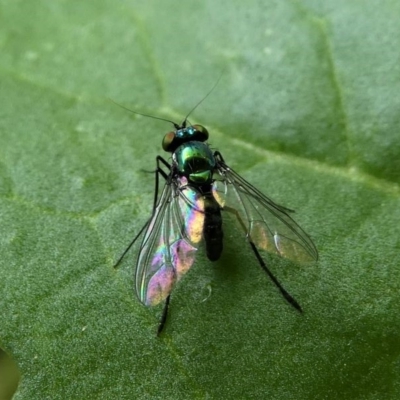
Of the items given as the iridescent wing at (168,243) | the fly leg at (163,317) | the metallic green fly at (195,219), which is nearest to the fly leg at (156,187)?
the metallic green fly at (195,219)

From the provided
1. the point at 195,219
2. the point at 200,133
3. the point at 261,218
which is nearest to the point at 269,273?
the point at 261,218

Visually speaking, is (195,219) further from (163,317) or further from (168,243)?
(163,317)

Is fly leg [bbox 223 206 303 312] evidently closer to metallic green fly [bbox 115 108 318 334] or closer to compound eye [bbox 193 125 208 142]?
metallic green fly [bbox 115 108 318 334]

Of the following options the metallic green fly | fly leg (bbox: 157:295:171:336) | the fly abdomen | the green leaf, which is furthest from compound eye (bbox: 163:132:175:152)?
fly leg (bbox: 157:295:171:336)

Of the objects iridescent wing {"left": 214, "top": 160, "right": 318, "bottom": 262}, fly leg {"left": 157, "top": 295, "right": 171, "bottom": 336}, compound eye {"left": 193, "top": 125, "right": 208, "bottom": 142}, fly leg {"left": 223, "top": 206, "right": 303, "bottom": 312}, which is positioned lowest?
fly leg {"left": 157, "top": 295, "right": 171, "bottom": 336}

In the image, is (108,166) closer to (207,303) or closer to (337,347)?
(207,303)

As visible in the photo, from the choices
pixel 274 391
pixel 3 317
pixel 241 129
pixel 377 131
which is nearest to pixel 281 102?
pixel 241 129
